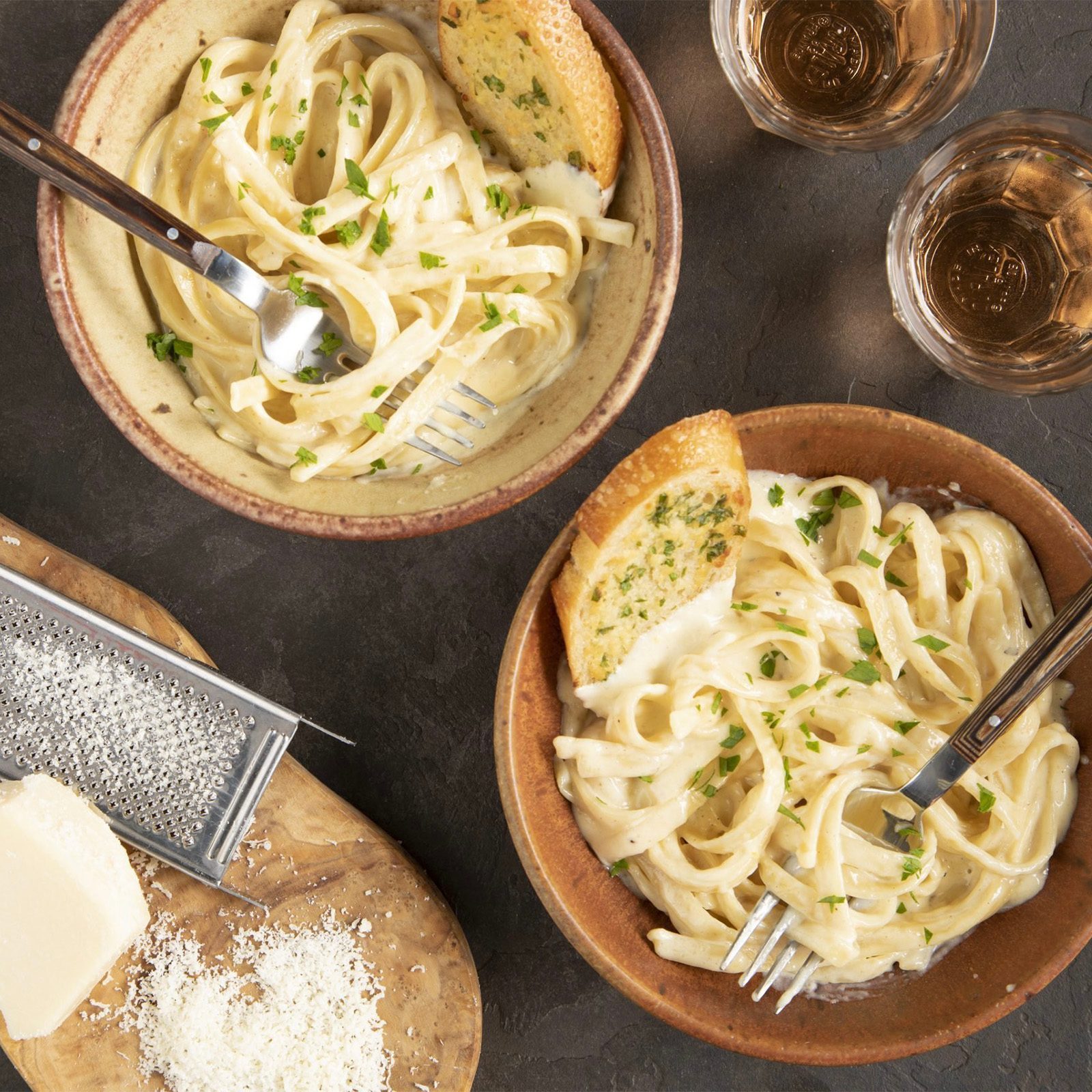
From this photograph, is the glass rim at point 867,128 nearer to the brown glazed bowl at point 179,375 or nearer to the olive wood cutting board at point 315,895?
the brown glazed bowl at point 179,375

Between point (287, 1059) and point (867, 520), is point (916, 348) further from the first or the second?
point (287, 1059)

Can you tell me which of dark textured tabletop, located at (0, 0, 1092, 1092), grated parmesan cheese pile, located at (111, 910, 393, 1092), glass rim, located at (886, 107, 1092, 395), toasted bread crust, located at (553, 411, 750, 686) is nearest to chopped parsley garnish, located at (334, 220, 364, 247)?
toasted bread crust, located at (553, 411, 750, 686)

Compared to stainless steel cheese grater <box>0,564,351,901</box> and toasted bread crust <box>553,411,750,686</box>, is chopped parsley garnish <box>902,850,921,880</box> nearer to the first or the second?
toasted bread crust <box>553,411,750,686</box>

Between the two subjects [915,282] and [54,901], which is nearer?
[54,901]

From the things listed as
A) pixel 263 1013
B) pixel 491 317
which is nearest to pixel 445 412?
pixel 491 317

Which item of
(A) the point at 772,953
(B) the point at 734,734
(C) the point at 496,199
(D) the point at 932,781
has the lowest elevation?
(A) the point at 772,953

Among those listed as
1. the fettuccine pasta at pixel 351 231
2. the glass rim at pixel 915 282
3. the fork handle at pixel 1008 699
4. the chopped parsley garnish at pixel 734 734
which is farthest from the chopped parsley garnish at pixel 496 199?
the fork handle at pixel 1008 699

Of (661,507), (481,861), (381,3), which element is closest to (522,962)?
(481,861)

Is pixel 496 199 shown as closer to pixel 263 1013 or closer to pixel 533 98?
pixel 533 98
